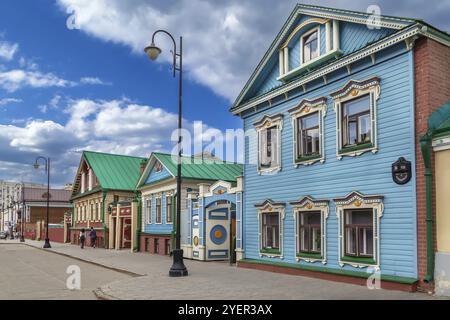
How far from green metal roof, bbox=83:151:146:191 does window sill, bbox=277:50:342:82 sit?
2604 centimetres

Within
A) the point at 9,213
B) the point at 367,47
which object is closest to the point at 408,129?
the point at 367,47

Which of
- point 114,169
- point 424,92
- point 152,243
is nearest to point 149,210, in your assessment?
point 152,243

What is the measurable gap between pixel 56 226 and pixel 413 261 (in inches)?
2030

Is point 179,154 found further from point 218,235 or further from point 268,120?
point 218,235

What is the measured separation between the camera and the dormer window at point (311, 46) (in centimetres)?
1639

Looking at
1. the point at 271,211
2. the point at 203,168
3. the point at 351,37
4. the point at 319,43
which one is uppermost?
the point at 319,43

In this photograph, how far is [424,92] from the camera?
40.4 feet

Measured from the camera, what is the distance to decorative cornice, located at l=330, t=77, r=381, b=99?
45.0ft

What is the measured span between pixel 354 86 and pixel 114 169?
3222 centimetres

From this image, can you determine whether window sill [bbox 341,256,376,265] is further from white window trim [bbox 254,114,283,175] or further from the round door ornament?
the round door ornament

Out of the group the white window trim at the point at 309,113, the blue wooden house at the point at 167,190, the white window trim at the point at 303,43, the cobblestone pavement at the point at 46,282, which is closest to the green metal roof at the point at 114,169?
the blue wooden house at the point at 167,190

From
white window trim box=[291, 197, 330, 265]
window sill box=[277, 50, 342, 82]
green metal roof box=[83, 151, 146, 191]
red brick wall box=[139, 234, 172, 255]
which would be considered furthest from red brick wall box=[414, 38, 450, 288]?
green metal roof box=[83, 151, 146, 191]

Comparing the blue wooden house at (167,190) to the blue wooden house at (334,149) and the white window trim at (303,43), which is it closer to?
the blue wooden house at (334,149)

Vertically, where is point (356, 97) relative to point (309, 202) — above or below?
above
